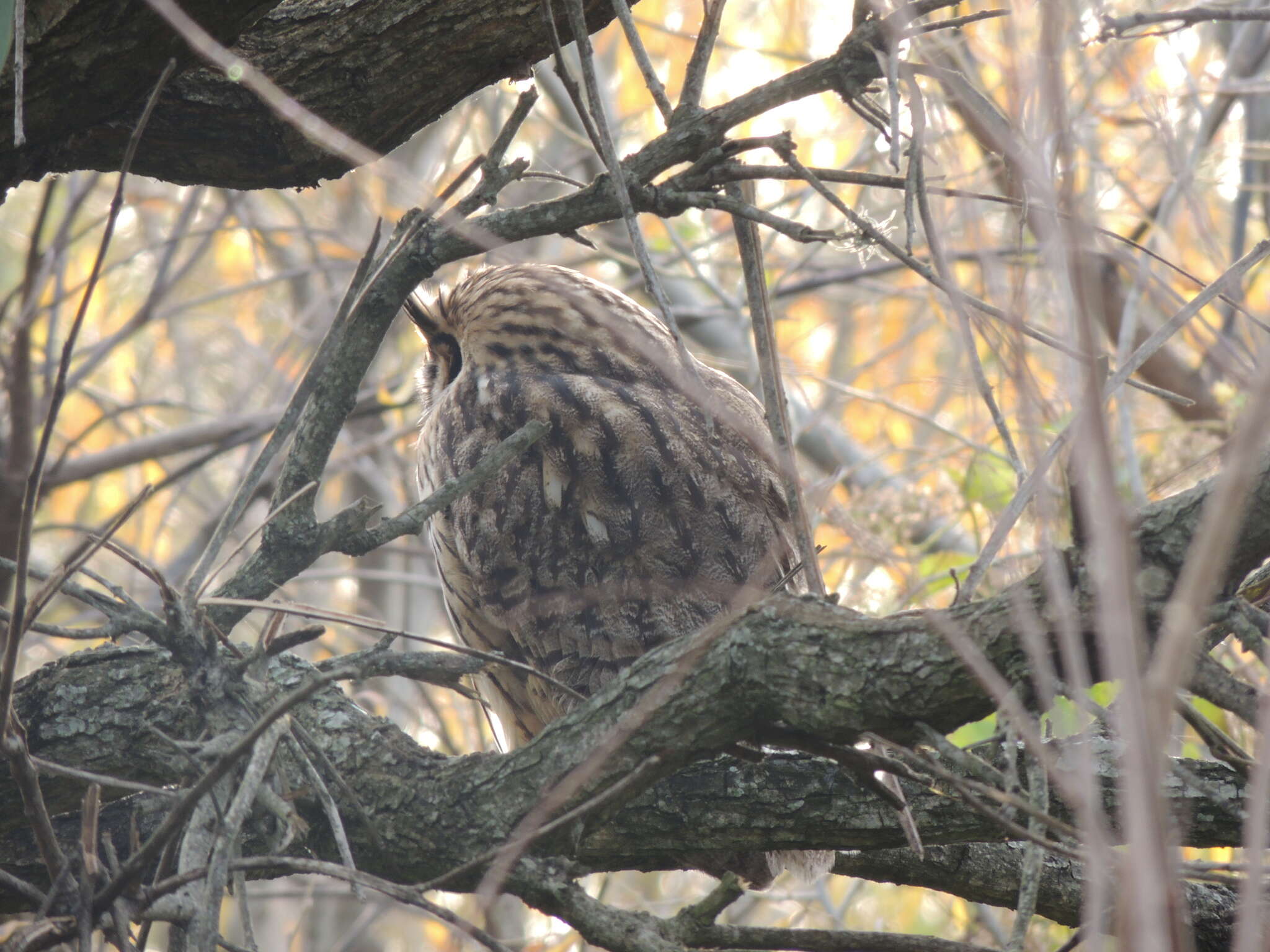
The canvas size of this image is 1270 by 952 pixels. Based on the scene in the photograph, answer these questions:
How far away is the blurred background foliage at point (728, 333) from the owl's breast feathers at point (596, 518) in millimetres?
281

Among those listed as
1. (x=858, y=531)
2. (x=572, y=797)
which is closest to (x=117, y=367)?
(x=858, y=531)

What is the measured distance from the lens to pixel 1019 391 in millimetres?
866

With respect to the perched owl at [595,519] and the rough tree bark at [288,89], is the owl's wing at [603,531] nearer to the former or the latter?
the perched owl at [595,519]

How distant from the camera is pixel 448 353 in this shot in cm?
345

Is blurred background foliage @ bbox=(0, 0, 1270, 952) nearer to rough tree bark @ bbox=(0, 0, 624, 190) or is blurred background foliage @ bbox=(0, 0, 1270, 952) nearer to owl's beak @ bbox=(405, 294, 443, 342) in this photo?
rough tree bark @ bbox=(0, 0, 624, 190)

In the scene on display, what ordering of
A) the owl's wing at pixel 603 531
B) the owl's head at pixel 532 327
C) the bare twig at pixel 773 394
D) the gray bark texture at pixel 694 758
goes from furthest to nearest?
the owl's head at pixel 532 327 < the owl's wing at pixel 603 531 < the bare twig at pixel 773 394 < the gray bark texture at pixel 694 758

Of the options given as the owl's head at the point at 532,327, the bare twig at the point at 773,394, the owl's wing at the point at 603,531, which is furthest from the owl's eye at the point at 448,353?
the bare twig at the point at 773,394

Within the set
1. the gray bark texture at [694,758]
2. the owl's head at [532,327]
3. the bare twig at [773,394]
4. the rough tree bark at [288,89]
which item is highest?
the owl's head at [532,327]

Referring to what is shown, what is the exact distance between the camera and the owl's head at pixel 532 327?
3.05 meters

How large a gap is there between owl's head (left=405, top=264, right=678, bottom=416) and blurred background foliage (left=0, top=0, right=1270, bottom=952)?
34 centimetres

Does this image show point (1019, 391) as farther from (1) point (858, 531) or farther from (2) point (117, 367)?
(2) point (117, 367)

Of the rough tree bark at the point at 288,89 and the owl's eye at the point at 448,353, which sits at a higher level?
the owl's eye at the point at 448,353

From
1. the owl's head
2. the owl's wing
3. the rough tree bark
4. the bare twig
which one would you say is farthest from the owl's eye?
the bare twig

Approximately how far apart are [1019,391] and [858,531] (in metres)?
3.01
